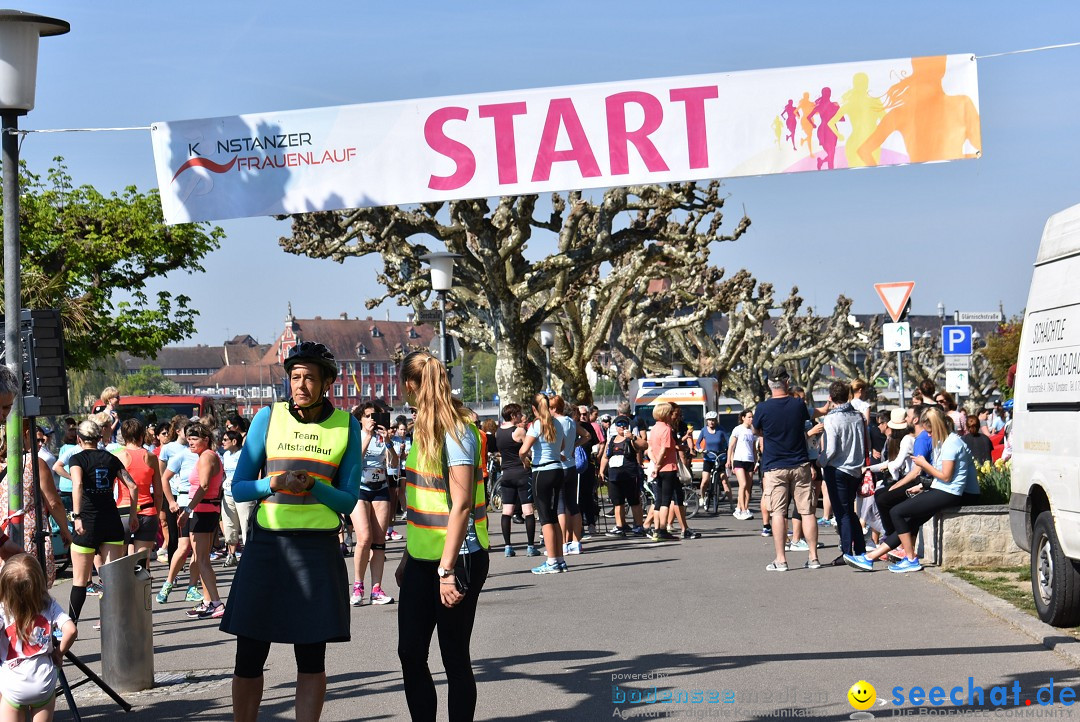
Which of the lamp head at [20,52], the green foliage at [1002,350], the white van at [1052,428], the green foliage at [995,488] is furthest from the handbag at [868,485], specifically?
the green foliage at [1002,350]

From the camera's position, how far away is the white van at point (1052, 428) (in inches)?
328

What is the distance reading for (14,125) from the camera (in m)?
7.48

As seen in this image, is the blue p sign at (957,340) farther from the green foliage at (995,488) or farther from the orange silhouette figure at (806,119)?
the orange silhouette figure at (806,119)

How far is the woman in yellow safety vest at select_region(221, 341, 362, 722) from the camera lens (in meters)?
5.57

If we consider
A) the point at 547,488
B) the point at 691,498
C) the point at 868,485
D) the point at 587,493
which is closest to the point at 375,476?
the point at 547,488

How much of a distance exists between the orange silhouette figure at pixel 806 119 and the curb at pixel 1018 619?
11.0ft

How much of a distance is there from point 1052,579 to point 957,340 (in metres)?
11.3

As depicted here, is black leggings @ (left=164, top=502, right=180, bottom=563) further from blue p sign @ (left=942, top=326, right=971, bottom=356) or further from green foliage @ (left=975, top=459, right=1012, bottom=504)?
blue p sign @ (left=942, top=326, right=971, bottom=356)

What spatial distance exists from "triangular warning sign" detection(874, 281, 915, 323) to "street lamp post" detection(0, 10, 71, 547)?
36.5 feet

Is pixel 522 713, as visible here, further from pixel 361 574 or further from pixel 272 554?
pixel 361 574

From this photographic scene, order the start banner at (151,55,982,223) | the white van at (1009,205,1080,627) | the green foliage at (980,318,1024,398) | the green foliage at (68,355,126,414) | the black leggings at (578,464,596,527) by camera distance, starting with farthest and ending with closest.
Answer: the green foliage at (68,355,126,414) → the green foliage at (980,318,1024,398) → the black leggings at (578,464,596,527) → the start banner at (151,55,982,223) → the white van at (1009,205,1080,627)

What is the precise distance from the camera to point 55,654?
591 centimetres

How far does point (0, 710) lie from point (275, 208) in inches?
173

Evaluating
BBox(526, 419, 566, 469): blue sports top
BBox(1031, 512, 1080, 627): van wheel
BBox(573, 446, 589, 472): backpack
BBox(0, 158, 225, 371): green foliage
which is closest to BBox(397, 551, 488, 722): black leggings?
BBox(1031, 512, 1080, 627): van wheel
